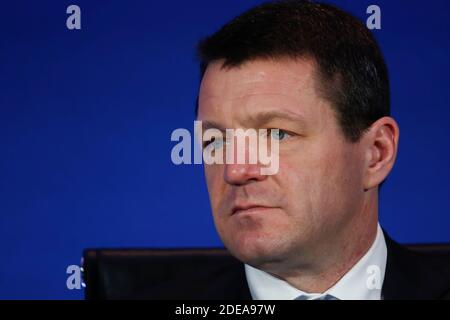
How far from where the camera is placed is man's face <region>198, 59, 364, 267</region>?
1205mm

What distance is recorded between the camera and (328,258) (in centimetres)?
129

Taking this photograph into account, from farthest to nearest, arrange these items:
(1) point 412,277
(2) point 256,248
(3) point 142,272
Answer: (3) point 142,272, (1) point 412,277, (2) point 256,248

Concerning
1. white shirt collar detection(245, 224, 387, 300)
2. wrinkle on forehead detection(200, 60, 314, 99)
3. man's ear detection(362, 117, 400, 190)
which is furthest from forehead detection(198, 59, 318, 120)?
white shirt collar detection(245, 224, 387, 300)

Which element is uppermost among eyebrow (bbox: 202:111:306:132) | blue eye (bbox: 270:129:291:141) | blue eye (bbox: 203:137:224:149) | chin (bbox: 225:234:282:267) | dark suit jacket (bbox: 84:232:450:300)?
eyebrow (bbox: 202:111:306:132)

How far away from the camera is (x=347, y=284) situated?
128cm

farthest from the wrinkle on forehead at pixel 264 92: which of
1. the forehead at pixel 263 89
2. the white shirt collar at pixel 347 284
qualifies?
the white shirt collar at pixel 347 284

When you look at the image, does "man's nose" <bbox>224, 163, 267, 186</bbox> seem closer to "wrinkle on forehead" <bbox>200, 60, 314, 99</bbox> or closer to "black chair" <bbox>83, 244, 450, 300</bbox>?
"wrinkle on forehead" <bbox>200, 60, 314, 99</bbox>

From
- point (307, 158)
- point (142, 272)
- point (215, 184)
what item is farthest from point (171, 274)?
point (307, 158)

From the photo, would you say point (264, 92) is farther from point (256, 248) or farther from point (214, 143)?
point (256, 248)

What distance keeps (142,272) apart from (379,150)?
44 cm

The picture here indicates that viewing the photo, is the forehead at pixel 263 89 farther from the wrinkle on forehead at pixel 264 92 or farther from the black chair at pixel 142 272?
the black chair at pixel 142 272

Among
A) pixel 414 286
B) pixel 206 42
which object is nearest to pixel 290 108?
pixel 206 42

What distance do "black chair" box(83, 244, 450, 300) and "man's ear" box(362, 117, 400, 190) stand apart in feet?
0.89

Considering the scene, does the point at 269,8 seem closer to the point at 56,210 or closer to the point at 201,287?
the point at 201,287
